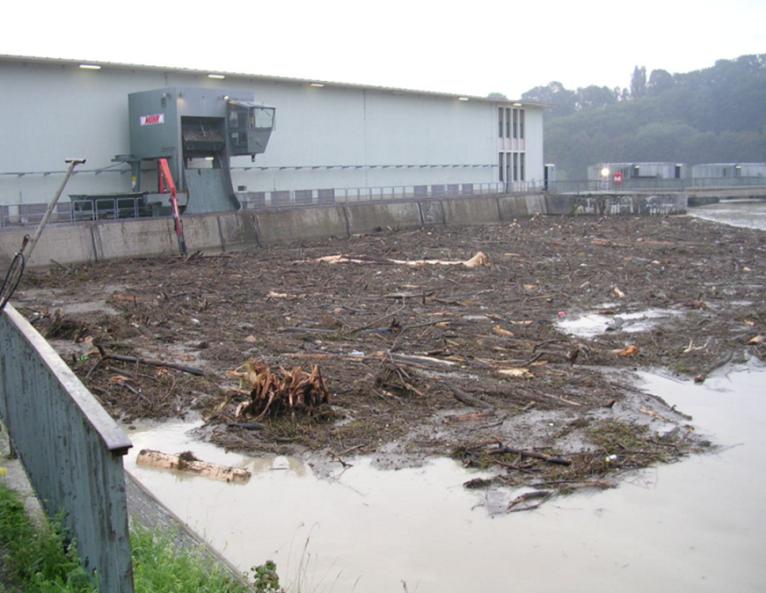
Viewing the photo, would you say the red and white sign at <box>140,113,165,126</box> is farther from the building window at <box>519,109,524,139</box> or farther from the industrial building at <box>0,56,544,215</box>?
the building window at <box>519,109,524,139</box>

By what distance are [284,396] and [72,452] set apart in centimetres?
595

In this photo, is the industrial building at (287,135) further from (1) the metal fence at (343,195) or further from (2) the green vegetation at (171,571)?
(2) the green vegetation at (171,571)

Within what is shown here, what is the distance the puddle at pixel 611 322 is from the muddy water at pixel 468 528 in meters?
6.44

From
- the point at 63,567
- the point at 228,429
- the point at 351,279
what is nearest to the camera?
the point at 63,567

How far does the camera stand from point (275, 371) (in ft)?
41.4

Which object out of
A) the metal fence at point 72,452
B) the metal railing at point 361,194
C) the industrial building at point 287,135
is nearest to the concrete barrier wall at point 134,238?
the industrial building at point 287,135

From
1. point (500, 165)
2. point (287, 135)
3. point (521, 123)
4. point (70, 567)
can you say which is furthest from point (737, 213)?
point (70, 567)

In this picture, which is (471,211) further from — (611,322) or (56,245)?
(611,322)

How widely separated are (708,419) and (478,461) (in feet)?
11.3

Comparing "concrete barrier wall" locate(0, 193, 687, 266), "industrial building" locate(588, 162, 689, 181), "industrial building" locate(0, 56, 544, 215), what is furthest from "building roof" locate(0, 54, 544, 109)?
"industrial building" locate(588, 162, 689, 181)

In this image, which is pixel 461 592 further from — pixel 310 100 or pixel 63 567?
pixel 310 100

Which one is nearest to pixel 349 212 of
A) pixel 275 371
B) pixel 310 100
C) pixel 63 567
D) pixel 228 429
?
pixel 310 100

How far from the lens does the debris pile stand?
35.2ft

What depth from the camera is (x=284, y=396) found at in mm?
10727
